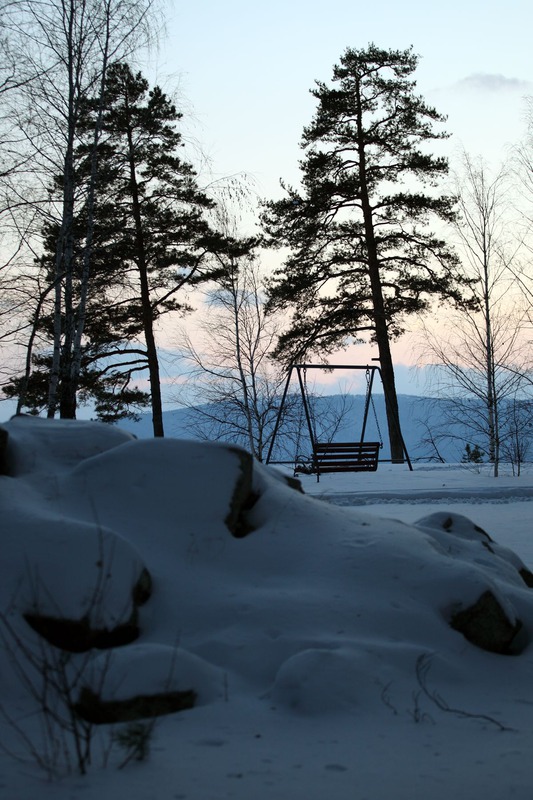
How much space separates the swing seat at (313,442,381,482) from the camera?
541 inches

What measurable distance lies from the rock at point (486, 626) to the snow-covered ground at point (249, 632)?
3 centimetres

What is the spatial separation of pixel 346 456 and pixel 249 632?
1107 cm

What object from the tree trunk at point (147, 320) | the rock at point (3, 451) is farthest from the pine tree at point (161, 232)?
the rock at point (3, 451)

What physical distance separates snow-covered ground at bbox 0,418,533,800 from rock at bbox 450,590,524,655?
27mm

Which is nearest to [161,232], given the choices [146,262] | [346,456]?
[146,262]

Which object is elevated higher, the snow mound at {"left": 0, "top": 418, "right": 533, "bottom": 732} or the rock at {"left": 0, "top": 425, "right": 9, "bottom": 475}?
the rock at {"left": 0, "top": 425, "right": 9, "bottom": 475}

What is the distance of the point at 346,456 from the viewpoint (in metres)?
13.9

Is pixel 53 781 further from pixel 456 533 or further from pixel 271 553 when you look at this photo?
pixel 456 533

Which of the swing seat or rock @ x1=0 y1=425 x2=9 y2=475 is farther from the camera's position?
the swing seat

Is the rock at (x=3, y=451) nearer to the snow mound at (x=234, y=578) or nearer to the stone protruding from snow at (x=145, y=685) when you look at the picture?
the snow mound at (x=234, y=578)

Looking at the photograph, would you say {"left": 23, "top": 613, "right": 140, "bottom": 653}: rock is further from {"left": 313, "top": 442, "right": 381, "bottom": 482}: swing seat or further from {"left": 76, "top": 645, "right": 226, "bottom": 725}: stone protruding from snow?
{"left": 313, "top": 442, "right": 381, "bottom": 482}: swing seat

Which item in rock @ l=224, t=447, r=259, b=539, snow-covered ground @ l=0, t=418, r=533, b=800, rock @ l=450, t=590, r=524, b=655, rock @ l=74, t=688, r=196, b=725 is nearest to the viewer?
snow-covered ground @ l=0, t=418, r=533, b=800

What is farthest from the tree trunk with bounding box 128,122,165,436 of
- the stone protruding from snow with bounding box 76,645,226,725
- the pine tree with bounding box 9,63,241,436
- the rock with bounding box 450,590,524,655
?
the stone protruding from snow with bounding box 76,645,226,725

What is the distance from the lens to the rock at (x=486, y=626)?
3.23 m
